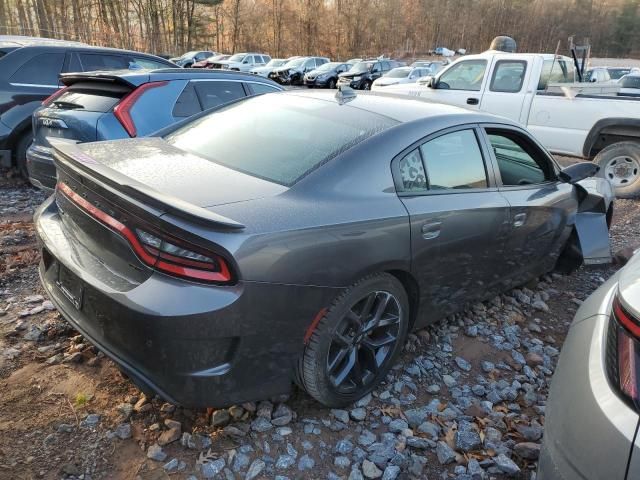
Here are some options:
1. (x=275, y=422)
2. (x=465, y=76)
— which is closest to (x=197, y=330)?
(x=275, y=422)

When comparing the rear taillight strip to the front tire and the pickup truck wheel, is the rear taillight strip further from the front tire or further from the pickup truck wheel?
the pickup truck wheel

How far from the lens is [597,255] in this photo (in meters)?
4.35

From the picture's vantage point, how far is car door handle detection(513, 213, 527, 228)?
3250mm

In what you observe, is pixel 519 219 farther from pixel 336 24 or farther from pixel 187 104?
pixel 336 24

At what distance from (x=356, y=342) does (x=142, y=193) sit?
1305mm

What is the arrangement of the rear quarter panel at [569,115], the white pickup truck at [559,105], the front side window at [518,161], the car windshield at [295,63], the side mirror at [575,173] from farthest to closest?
the car windshield at [295,63] → the white pickup truck at [559,105] → the rear quarter panel at [569,115] → the side mirror at [575,173] → the front side window at [518,161]

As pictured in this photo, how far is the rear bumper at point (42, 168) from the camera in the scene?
15.6 feet

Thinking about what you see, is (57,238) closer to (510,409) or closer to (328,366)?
(328,366)

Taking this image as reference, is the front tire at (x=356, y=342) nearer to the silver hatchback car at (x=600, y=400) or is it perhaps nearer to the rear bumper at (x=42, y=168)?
the silver hatchback car at (x=600, y=400)

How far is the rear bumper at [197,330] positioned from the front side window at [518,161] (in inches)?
79.2

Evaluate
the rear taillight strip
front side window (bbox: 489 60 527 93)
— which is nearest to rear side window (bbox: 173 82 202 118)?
the rear taillight strip

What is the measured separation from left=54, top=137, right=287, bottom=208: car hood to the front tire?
2.23 feet

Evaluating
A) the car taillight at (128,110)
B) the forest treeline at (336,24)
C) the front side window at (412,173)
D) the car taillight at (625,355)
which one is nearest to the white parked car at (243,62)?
the forest treeline at (336,24)

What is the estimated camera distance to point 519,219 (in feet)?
10.8
